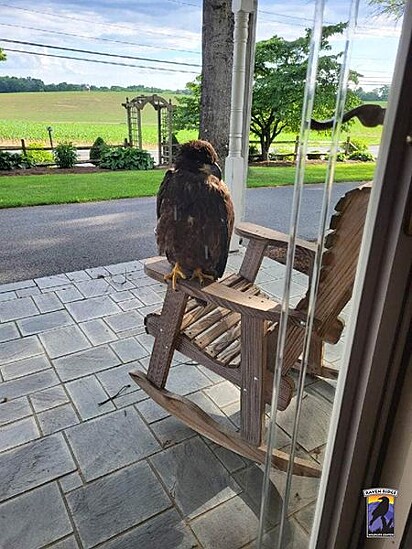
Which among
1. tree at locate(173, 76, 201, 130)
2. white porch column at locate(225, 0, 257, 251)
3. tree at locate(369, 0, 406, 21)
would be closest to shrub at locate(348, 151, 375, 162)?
tree at locate(369, 0, 406, 21)

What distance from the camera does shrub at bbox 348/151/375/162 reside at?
1.65 ft

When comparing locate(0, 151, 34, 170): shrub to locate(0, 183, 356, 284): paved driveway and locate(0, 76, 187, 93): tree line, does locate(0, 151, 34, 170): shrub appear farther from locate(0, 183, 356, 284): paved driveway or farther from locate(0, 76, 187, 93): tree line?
locate(0, 183, 356, 284): paved driveway

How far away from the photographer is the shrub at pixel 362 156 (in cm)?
50

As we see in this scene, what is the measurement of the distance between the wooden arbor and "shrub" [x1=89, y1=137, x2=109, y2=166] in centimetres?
65

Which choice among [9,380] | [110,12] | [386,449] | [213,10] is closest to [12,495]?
[9,380]

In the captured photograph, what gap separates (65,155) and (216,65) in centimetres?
639

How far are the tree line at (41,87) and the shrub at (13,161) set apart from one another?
3.13m

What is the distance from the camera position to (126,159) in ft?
26.6

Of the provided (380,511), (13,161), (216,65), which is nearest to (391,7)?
(380,511)

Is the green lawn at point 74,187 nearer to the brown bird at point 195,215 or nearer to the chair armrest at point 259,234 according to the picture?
the chair armrest at point 259,234

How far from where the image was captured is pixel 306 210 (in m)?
0.69

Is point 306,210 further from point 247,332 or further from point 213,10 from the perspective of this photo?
point 213,10

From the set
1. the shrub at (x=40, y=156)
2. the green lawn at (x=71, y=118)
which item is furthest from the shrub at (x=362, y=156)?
the shrub at (x=40, y=156)

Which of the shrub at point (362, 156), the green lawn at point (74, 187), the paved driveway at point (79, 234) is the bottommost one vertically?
the paved driveway at point (79, 234)
